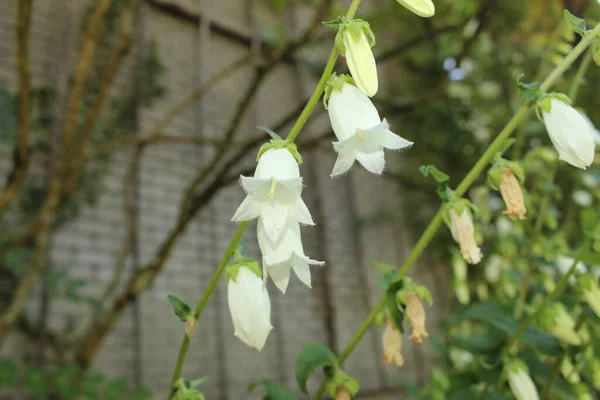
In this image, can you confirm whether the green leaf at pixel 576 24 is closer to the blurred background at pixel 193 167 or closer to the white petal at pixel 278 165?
the white petal at pixel 278 165

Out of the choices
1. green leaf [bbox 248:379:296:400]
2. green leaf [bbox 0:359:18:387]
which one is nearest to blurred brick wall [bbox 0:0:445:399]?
green leaf [bbox 0:359:18:387]

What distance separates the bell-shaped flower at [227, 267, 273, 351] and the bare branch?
2.81 feet

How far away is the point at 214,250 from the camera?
223 centimetres

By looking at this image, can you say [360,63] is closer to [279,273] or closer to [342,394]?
[279,273]

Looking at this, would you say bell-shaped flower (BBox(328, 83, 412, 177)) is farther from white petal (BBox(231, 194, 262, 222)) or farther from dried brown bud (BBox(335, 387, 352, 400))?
dried brown bud (BBox(335, 387, 352, 400))

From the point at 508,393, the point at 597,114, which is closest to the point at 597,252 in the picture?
the point at 508,393

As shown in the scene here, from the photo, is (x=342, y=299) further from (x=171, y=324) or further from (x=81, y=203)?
(x=81, y=203)

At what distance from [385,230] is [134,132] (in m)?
1.63

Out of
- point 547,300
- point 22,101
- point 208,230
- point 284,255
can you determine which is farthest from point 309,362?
point 208,230

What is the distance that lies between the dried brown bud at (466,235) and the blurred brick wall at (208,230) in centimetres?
156

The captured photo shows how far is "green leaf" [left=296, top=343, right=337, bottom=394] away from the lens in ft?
1.65

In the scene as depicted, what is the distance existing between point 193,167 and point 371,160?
194 cm

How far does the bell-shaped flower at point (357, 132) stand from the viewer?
0.42m

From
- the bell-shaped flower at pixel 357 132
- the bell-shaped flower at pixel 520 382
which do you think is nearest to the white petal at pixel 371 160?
the bell-shaped flower at pixel 357 132
